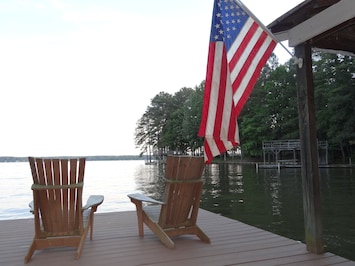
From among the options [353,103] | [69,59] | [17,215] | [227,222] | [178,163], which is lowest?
[17,215]

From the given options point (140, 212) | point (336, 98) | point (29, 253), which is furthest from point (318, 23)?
point (336, 98)

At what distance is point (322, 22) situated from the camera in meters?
2.83

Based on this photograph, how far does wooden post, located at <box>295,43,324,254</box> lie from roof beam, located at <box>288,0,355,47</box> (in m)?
0.11

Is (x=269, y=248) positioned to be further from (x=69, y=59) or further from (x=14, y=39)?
(x=69, y=59)

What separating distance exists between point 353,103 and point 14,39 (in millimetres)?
27152

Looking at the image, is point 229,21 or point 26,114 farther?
point 26,114

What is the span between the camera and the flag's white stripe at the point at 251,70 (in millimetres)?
2866

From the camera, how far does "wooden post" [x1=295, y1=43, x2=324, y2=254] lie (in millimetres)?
3080

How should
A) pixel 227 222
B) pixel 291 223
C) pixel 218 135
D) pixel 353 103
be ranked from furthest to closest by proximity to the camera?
pixel 353 103 < pixel 291 223 < pixel 227 222 < pixel 218 135

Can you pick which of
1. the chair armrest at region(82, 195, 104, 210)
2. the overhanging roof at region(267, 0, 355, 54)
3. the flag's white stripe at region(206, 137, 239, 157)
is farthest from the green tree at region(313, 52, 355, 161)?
the flag's white stripe at region(206, 137, 239, 157)

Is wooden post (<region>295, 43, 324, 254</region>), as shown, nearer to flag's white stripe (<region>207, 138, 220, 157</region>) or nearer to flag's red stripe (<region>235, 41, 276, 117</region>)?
flag's red stripe (<region>235, 41, 276, 117</region>)

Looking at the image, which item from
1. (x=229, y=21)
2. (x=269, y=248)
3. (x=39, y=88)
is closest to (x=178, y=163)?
(x=269, y=248)

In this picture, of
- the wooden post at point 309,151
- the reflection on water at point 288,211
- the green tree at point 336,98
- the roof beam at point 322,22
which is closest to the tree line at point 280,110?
the green tree at point 336,98

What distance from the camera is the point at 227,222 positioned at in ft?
16.0
